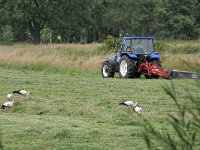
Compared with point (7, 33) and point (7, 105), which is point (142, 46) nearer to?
point (7, 105)

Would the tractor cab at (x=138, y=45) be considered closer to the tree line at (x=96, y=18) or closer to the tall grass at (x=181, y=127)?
the tall grass at (x=181, y=127)

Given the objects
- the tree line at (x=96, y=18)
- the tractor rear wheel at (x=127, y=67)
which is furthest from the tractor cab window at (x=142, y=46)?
the tree line at (x=96, y=18)

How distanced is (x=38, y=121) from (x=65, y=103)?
8.29 ft

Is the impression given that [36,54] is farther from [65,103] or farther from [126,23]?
[126,23]

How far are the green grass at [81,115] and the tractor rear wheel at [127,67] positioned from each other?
6.51ft

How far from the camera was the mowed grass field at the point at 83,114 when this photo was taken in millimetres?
7117

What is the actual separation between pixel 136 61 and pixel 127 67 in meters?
0.63

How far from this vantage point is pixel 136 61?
65.1 feet

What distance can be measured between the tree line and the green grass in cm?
3201

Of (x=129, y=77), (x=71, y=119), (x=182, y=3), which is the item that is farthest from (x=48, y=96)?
(x=182, y=3)

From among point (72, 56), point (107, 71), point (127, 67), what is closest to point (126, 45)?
point (127, 67)

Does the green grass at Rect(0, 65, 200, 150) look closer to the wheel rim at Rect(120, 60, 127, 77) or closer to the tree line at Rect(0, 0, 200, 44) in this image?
the wheel rim at Rect(120, 60, 127, 77)

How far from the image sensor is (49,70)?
24.8m

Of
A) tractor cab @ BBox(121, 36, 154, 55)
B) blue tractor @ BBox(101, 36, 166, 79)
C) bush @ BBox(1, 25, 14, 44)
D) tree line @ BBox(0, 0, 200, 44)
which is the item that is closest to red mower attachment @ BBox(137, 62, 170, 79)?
blue tractor @ BBox(101, 36, 166, 79)
